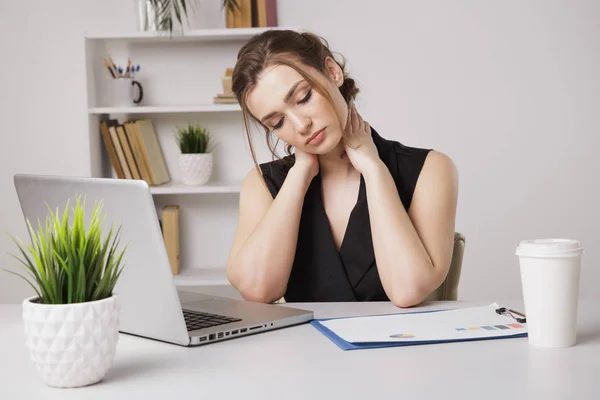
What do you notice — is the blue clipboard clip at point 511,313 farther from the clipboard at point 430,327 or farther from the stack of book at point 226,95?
the stack of book at point 226,95

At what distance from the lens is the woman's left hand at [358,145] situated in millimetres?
1747

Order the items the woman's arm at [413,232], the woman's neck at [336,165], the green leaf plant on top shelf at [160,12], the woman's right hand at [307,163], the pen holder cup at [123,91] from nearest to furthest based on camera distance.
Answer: the woman's arm at [413,232]
the woman's right hand at [307,163]
the woman's neck at [336,165]
the green leaf plant on top shelf at [160,12]
the pen holder cup at [123,91]

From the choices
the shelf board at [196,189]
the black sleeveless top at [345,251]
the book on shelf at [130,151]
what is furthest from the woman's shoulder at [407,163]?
the book on shelf at [130,151]

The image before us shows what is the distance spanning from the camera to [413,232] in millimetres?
1633

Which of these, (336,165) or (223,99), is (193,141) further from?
(336,165)

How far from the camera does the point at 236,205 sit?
3.59 m

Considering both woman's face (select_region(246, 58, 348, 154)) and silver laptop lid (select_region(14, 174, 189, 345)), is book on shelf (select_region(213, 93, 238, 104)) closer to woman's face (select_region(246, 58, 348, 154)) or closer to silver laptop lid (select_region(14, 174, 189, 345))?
woman's face (select_region(246, 58, 348, 154))

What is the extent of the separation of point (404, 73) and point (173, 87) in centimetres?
106

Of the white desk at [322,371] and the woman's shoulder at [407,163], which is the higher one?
the woman's shoulder at [407,163]

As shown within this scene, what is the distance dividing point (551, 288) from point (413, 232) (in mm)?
526

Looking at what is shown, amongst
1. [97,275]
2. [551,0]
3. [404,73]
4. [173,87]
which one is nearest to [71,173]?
[173,87]

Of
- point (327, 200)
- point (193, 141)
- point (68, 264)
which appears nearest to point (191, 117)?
point (193, 141)

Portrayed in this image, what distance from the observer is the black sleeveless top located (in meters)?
1.83

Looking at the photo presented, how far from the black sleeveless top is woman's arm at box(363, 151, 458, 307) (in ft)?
0.23
